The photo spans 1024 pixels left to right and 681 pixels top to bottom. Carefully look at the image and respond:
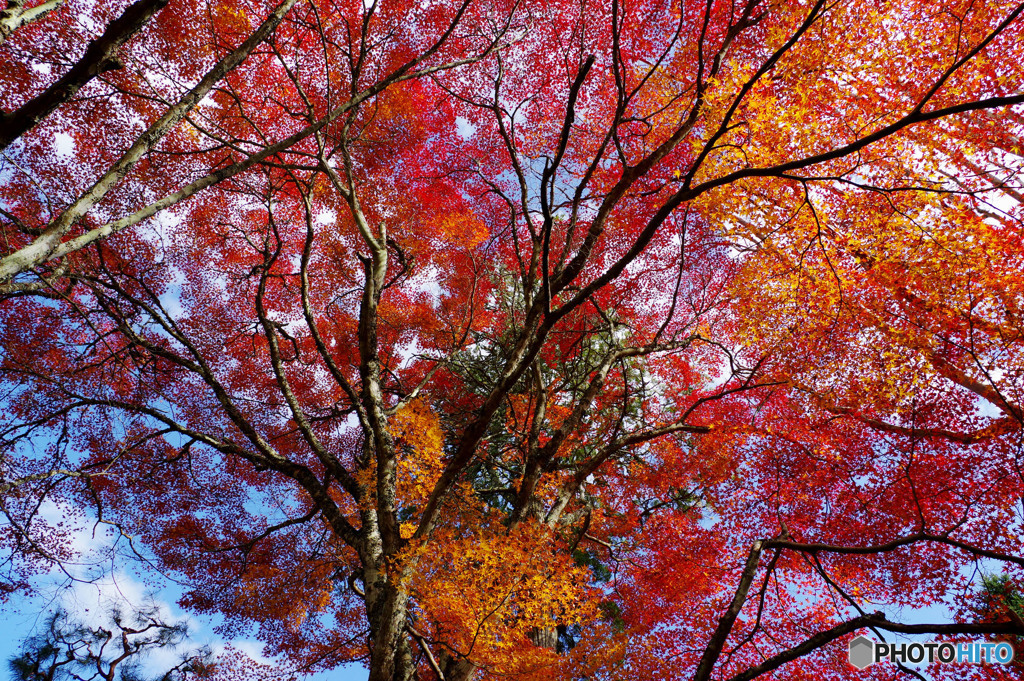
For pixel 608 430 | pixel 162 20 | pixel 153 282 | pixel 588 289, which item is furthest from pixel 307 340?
pixel 588 289

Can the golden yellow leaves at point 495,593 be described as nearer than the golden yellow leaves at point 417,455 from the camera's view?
Yes

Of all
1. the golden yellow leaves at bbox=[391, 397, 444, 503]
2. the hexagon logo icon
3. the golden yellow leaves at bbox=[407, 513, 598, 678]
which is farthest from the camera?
the hexagon logo icon

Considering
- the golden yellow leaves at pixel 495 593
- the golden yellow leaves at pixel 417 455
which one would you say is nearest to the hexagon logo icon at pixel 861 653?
the golden yellow leaves at pixel 495 593

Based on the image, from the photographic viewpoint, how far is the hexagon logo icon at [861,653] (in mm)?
6908

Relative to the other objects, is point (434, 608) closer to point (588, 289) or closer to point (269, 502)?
point (588, 289)

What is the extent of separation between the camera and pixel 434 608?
550 cm

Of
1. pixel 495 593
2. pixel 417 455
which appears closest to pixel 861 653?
pixel 495 593

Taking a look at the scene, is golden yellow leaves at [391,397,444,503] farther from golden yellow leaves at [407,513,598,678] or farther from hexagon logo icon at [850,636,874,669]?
hexagon logo icon at [850,636,874,669]

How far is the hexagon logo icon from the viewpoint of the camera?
6.91 meters

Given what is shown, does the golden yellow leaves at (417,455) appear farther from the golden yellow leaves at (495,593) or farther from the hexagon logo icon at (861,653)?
the hexagon logo icon at (861,653)

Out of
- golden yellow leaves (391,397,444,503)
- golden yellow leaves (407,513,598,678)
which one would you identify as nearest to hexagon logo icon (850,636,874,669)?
golden yellow leaves (407,513,598,678)

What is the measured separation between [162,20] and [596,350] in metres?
11.2

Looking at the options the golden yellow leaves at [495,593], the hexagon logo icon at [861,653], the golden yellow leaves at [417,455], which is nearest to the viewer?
the golden yellow leaves at [495,593]

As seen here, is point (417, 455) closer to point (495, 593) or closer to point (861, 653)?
point (495, 593)
